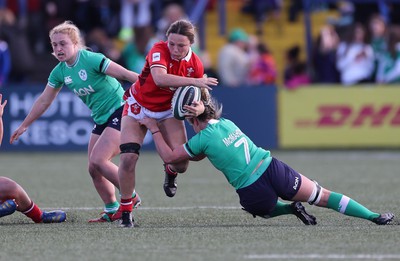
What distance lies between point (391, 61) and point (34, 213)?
10.6 meters

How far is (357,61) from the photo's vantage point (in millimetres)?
18312

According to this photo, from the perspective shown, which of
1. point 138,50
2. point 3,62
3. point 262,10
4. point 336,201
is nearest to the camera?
point 336,201

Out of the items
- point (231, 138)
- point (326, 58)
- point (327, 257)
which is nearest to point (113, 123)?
point (231, 138)

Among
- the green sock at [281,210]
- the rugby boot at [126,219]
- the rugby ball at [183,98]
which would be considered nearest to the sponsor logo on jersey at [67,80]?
the rugby ball at [183,98]

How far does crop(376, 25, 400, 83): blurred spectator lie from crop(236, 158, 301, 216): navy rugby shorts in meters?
9.99

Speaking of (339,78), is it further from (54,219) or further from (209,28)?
(54,219)

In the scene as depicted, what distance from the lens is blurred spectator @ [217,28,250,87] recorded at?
17.9 m

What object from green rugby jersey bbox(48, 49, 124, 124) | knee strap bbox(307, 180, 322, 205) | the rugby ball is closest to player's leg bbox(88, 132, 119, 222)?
green rugby jersey bbox(48, 49, 124, 124)

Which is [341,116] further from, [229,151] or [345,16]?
[229,151]

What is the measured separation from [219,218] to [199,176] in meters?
4.58

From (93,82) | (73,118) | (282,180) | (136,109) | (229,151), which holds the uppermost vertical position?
(93,82)

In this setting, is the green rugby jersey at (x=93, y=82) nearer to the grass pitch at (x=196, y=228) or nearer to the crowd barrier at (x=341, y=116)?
the grass pitch at (x=196, y=228)

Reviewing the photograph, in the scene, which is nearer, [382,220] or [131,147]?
[382,220]

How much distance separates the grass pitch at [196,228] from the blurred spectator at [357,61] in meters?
4.78
